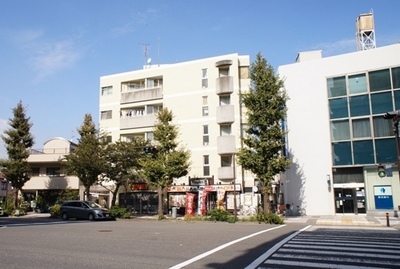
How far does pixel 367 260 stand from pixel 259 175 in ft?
57.2

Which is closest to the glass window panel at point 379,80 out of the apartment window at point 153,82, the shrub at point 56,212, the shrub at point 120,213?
the shrub at point 120,213

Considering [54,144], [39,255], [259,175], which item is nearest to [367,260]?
[39,255]

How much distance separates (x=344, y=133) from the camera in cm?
2988

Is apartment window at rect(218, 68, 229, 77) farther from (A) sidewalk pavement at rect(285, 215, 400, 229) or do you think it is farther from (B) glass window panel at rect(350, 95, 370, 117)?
(A) sidewalk pavement at rect(285, 215, 400, 229)

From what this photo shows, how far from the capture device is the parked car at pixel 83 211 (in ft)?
92.6

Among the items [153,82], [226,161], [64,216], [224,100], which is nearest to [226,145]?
[226,161]

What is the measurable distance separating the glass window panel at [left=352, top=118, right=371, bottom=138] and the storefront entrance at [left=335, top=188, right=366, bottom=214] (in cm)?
449

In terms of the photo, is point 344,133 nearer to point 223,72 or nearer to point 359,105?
point 359,105

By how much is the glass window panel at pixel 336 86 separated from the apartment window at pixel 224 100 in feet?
35.1

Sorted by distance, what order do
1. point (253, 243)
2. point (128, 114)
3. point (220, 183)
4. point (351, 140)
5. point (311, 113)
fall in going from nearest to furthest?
point (253, 243) → point (351, 140) → point (311, 113) → point (220, 183) → point (128, 114)

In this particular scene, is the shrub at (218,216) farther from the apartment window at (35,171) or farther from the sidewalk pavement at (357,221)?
the apartment window at (35,171)

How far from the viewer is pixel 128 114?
43.7 meters

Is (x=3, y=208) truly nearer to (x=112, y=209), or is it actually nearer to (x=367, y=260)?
(x=112, y=209)

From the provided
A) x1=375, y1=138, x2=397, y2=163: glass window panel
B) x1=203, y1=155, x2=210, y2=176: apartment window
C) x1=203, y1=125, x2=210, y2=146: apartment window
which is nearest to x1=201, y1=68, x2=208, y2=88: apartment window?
x1=203, y1=125, x2=210, y2=146: apartment window
